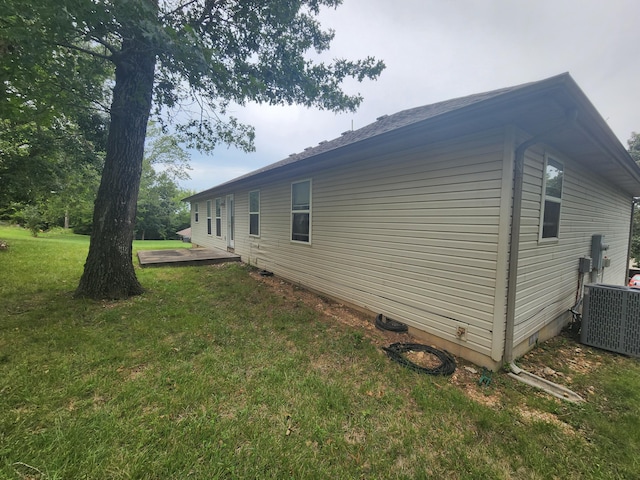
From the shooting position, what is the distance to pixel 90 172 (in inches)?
407

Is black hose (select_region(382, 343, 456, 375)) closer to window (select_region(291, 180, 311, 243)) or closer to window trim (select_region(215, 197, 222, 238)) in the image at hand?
window (select_region(291, 180, 311, 243))

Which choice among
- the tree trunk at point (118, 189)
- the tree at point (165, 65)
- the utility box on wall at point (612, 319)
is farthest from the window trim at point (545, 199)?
the tree trunk at point (118, 189)

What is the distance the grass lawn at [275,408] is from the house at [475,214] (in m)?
0.67

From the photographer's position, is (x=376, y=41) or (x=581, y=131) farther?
(x=376, y=41)

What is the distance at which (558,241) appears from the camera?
3965mm

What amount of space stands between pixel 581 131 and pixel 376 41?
16.5ft

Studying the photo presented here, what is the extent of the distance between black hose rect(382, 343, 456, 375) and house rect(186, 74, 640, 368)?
239 mm

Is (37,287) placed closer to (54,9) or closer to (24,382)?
(24,382)

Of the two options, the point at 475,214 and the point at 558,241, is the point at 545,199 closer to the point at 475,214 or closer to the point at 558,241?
the point at 558,241

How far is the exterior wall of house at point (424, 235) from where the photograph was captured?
295cm

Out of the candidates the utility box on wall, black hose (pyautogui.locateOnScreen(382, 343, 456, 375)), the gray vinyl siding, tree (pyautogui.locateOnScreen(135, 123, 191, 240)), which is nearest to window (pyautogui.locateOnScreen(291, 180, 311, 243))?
black hose (pyautogui.locateOnScreen(382, 343, 456, 375))

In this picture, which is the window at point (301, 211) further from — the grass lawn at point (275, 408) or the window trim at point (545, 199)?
the window trim at point (545, 199)

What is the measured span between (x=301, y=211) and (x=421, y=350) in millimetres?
4061

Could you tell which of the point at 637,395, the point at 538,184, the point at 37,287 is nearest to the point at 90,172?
the point at 37,287
